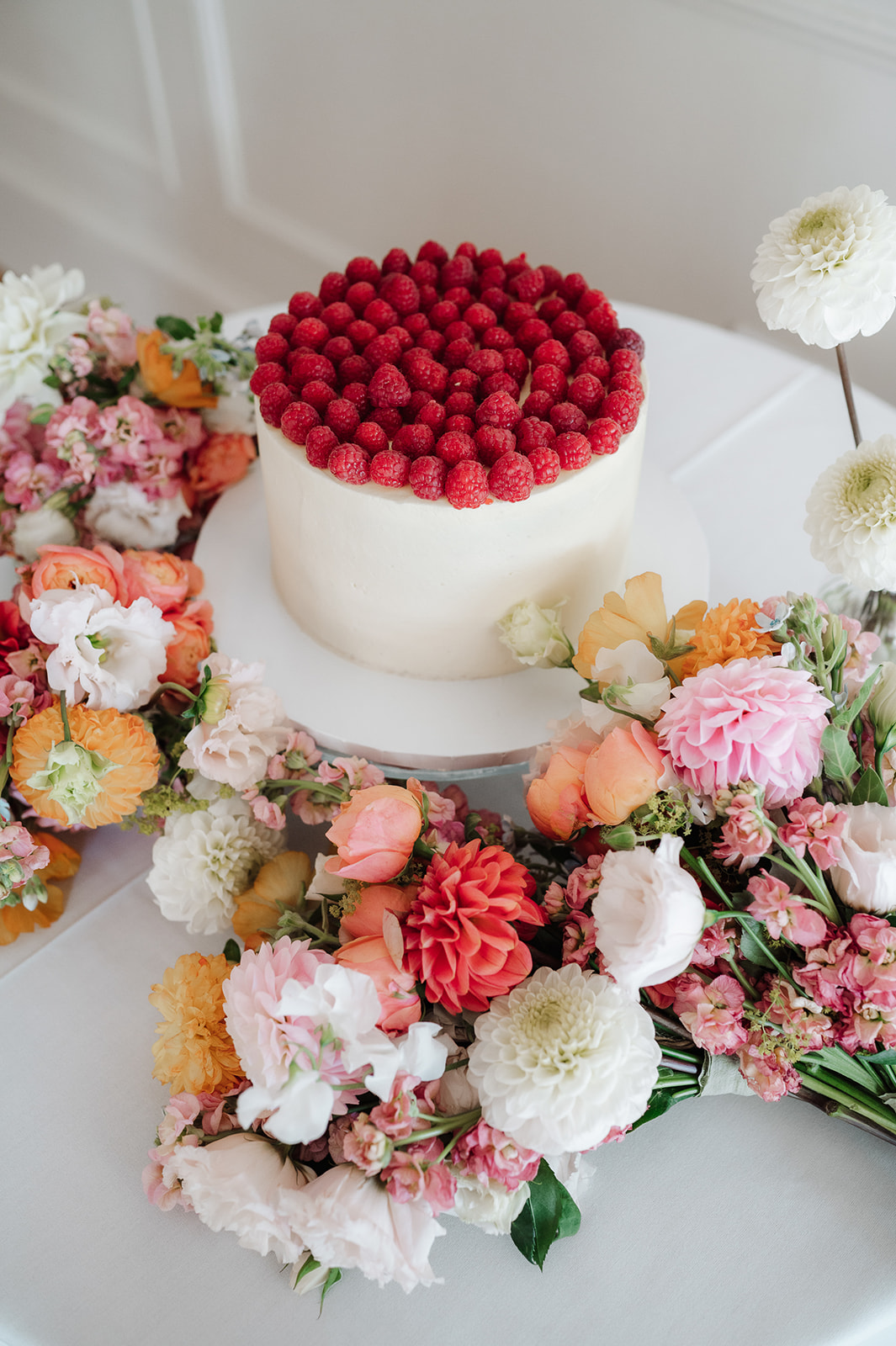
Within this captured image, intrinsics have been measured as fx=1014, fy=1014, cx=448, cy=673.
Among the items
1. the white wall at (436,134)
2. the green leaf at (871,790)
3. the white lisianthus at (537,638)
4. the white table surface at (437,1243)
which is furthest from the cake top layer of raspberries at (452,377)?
the white wall at (436,134)

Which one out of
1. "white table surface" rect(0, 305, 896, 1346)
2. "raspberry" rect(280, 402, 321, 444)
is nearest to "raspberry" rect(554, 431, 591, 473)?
"raspberry" rect(280, 402, 321, 444)

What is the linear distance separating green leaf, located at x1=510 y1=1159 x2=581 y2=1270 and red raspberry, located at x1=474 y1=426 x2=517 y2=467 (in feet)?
1.81

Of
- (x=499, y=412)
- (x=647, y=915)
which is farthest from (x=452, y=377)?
(x=647, y=915)

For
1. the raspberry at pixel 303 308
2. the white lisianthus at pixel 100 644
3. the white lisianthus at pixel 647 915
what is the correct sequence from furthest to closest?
1. the raspberry at pixel 303 308
2. the white lisianthus at pixel 100 644
3. the white lisianthus at pixel 647 915

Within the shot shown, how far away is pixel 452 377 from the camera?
914 mm

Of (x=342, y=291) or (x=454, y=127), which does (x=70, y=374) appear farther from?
(x=454, y=127)

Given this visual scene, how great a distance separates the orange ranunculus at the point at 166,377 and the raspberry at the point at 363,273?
208mm

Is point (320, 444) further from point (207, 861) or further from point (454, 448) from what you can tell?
point (207, 861)

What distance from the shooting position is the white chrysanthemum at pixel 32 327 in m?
1.08

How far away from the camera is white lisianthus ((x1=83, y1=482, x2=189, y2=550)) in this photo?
112 centimetres

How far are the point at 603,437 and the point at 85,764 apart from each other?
0.51 meters

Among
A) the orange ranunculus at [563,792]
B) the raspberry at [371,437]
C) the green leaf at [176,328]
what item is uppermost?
the raspberry at [371,437]

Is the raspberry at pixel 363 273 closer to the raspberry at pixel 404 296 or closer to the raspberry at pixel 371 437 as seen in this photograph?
Result: the raspberry at pixel 404 296

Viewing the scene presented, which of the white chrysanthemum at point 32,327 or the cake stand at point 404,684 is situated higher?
the white chrysanthemum at point 32,327
